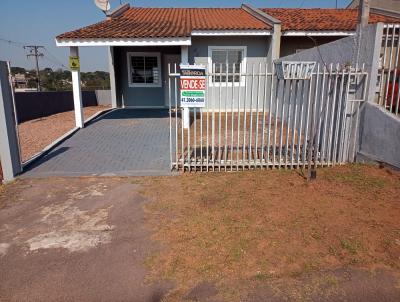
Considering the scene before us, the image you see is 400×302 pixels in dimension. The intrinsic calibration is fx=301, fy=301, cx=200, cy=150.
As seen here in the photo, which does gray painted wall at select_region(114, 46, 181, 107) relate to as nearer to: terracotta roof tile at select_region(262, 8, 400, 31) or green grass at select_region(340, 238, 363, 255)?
terracotta roof tile at select_region(262, 8, 400, 31)

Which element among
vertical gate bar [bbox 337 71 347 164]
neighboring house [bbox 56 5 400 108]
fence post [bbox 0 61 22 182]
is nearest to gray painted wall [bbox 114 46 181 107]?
neighboring house [bbox 56 5 400 108]

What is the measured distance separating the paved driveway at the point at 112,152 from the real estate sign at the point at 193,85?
1.49 meters

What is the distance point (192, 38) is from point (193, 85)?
8151 mm

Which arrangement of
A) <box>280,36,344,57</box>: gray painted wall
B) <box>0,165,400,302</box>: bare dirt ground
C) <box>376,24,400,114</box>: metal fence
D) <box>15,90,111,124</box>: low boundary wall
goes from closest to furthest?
<box>0,165,400,302</box>: bare dirt ground, <box>376,24,400,114</box>: metal fence, <box>280,36,344,57</box>: gray painted wall, <box>15,90,111,124</box>: low boundary wall

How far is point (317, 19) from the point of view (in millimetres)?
13805

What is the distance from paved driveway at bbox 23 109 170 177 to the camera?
245 inches

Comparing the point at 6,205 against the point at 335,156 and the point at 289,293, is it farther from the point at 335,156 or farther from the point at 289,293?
the point at 335,156

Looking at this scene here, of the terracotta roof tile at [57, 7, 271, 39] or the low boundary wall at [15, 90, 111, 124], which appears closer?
the terracotta roof tile at [57, 7, 271, 39]

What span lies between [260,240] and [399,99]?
4383mm

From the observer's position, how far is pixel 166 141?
848 centimetres

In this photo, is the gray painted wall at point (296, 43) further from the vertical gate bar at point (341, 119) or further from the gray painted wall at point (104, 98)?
the gray painted wall at point (104, 98)

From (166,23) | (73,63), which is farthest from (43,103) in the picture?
(166,23)

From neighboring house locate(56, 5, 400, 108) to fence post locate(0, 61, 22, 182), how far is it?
4.40 metres

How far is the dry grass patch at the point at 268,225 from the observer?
3100 mm
